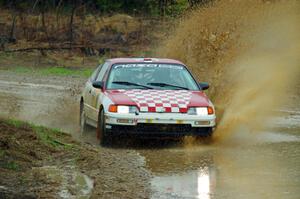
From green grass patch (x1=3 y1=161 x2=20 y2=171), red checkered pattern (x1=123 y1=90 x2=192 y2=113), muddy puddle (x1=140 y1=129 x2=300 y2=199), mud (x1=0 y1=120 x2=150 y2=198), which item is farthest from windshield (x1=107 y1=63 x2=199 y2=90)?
green grass patch (x1=3 y1=161 x2=20 y2=171)

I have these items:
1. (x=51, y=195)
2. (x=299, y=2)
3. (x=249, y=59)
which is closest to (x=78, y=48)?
(x=299, y=2)

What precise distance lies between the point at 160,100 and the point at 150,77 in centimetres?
124

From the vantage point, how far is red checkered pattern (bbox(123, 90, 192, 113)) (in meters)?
13.4

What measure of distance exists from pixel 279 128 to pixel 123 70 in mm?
3753

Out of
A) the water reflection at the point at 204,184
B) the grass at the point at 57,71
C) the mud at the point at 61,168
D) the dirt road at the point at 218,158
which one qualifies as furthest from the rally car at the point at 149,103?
the grass at the point at 57,71

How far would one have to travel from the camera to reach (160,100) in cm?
1354

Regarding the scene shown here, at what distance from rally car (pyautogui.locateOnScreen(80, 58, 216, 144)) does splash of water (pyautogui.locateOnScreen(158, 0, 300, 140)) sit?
310 centimetres

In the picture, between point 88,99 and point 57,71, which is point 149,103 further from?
point 57,71

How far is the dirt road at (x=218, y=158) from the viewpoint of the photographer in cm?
970

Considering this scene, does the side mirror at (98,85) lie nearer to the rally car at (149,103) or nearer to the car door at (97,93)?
the rally car at (149,103)

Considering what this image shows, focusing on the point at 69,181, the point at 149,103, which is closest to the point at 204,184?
the point at 69,181

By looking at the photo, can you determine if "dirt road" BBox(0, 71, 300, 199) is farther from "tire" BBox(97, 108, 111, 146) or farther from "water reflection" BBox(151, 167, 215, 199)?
"tire" BBox(97, 108, 111, 146)

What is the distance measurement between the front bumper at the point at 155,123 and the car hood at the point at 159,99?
0.36 ft

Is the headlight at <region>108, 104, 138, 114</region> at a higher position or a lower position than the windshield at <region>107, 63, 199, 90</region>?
lower
